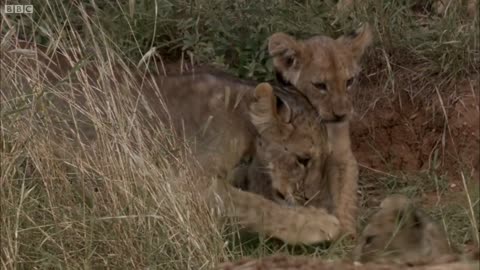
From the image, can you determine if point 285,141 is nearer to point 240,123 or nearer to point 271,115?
point 271,115

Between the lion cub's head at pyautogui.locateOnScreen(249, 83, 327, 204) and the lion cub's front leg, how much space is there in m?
0.09

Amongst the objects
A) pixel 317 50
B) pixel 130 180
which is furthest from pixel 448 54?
pixel 130 180

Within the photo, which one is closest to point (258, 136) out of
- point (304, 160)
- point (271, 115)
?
point (271, 115)

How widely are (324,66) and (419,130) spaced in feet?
2.85

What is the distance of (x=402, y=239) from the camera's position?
4625 millimetres

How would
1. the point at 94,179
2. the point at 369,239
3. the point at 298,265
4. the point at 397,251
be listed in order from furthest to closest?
the point at 94,179, the point at 369,239, the point at 397,251, the point at 298,265

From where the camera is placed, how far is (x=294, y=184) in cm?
629

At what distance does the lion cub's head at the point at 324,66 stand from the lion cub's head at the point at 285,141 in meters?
0.14

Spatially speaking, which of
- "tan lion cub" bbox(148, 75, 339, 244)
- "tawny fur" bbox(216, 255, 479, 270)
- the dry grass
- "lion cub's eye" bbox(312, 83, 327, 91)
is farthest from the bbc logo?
"tawny fur" bbox(216, 255, 479, 270)

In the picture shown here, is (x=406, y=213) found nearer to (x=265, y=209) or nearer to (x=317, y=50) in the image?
(x=265, y=209)

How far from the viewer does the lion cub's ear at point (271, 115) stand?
641 cm

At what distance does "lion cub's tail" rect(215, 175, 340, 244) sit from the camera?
5.85 m

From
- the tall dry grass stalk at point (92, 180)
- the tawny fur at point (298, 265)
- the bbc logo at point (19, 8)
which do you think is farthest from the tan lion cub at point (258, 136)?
the tawny fur at point (298, 265)

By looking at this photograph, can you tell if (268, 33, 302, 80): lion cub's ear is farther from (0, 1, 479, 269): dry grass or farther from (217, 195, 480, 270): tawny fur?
(217, 195, 480, 270): tawny fur
